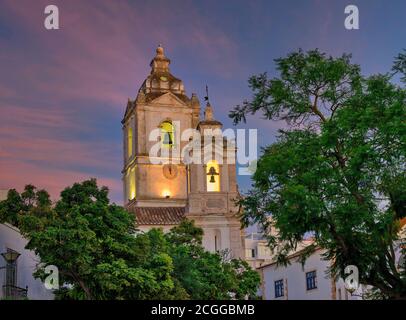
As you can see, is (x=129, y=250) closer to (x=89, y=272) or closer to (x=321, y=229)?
(x=89, y=272)

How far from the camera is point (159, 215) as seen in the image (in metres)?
56.2

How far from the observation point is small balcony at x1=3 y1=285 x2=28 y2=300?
28056mm

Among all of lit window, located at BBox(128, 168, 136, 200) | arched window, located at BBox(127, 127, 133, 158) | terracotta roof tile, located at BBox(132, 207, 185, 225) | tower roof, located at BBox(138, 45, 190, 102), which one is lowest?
terracotta roof tile, located at BBox(132, 207, 185, 225)

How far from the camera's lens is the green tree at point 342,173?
71.5ft

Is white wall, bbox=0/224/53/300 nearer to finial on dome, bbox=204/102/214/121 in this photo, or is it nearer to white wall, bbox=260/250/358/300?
white wall, bbox=260/250/358/300

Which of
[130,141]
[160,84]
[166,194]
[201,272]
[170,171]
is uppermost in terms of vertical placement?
[160,84]

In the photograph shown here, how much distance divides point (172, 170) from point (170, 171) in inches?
6.9

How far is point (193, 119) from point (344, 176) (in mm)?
42645

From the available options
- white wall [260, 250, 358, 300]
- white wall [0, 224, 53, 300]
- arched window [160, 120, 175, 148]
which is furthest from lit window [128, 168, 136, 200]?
white wall [0, 224, 53, 300]

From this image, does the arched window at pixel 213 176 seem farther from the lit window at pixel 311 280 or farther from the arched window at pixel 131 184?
the lit window at pixel 311 280

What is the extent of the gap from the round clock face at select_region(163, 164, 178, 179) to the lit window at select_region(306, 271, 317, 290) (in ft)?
50.5

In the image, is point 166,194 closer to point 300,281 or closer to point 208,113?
point 208,113

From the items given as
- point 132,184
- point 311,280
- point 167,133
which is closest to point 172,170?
point 167,133
